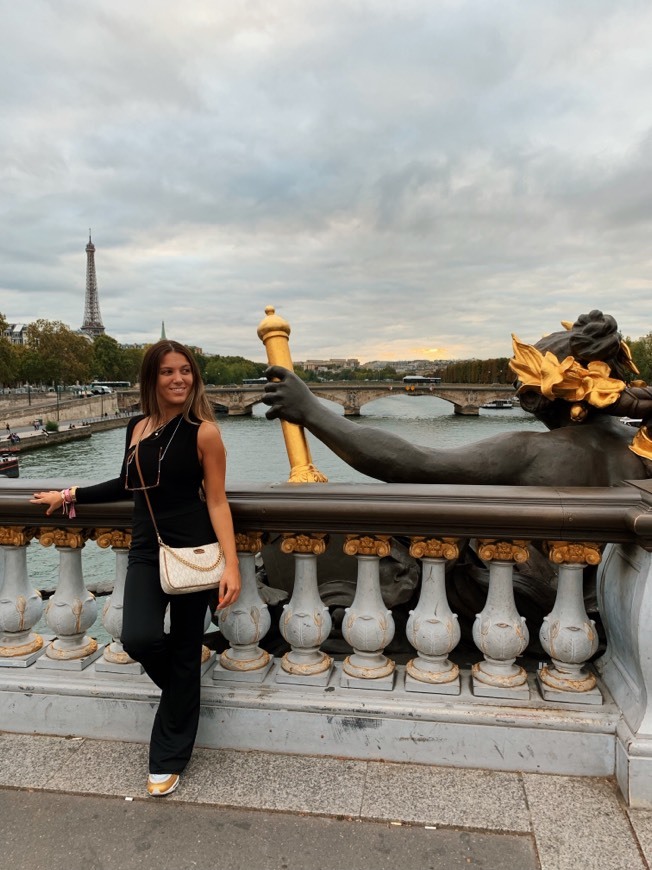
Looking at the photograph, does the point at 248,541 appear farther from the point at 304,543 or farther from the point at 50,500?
the point at 50,500

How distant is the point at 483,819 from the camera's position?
72.9 inches

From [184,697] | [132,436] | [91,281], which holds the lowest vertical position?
[184,697]

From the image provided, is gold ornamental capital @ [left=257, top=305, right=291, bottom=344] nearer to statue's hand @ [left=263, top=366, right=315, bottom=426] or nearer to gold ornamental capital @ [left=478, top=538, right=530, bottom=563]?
statue's hand @ [left=263, top=366, right=315, bottom=426]

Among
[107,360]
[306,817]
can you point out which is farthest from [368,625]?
[107,360]

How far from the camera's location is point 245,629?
231cm

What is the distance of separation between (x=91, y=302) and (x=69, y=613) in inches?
5349

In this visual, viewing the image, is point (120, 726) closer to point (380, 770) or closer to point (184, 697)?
point (184, 697)

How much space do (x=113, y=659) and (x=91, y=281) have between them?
135 m

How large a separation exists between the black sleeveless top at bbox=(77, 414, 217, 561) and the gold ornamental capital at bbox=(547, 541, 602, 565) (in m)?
1.06

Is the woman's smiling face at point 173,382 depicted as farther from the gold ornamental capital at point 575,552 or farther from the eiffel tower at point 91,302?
the eiffel tower at point 91,302

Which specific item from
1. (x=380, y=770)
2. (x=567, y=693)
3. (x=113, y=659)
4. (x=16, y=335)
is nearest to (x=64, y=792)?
(x=113, y=659)

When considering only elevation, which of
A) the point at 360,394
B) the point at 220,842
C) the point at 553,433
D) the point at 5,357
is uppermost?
the point at 5,357

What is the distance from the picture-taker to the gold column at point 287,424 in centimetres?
279

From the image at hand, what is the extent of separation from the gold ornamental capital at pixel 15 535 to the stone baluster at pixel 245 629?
739 millimetres
